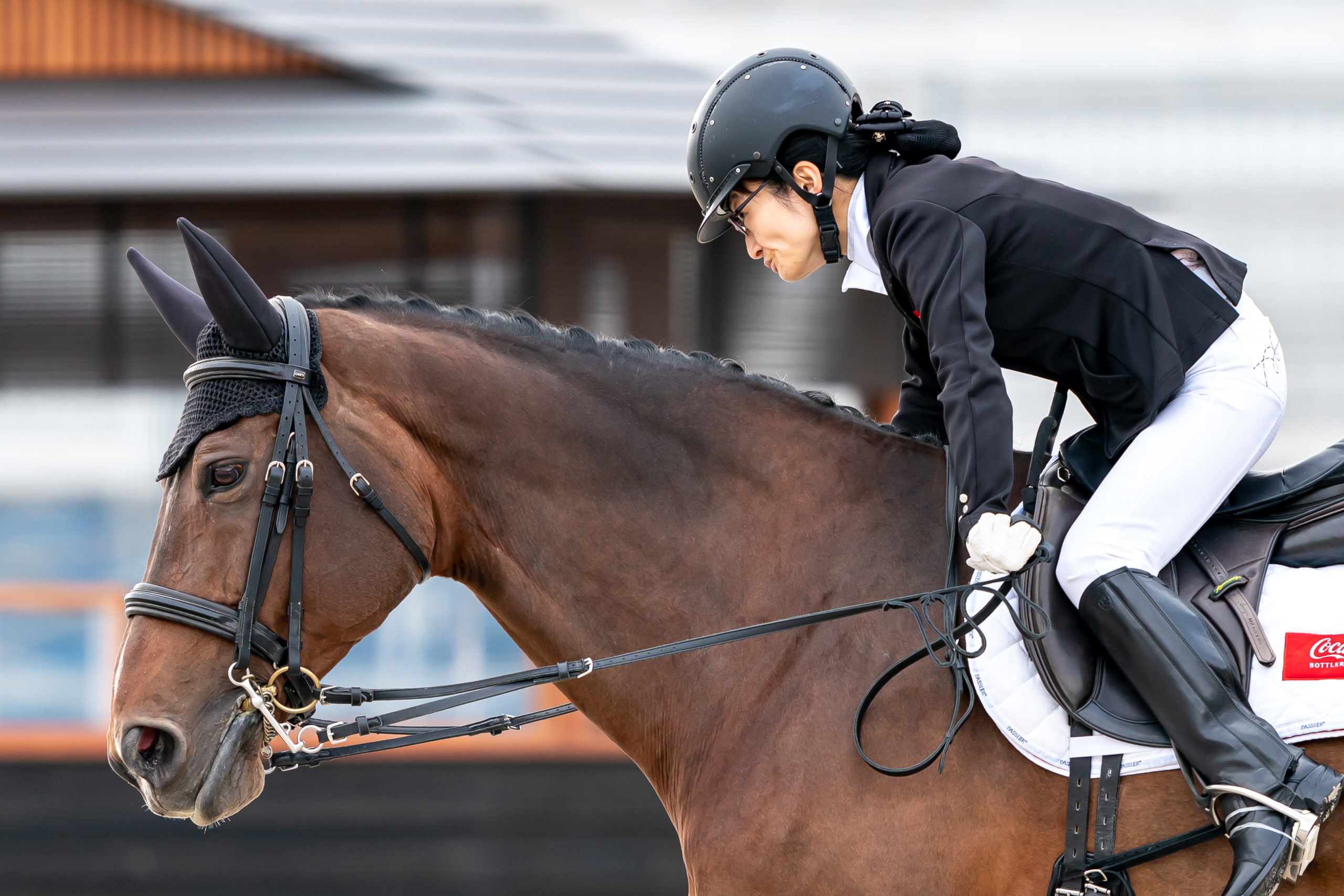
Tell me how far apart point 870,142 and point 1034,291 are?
47 centimetres

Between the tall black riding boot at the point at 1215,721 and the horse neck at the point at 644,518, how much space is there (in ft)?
1.29

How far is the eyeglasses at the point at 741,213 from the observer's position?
7.67 ft

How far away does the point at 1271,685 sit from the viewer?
6.57ft

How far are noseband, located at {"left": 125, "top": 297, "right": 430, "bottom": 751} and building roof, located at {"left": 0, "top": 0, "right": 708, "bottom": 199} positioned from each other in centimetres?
356

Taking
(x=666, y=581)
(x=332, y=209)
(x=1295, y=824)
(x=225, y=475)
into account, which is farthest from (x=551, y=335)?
(x=332, y=209)

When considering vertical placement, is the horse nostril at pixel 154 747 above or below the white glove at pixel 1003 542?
below

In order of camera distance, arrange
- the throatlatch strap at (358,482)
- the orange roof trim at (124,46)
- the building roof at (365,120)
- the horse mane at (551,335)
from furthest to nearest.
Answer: the orange roof trim at (124,46) → the building roof at (365,120) → the horse mane at (551,335) → the throatlatch strap at (358,482)

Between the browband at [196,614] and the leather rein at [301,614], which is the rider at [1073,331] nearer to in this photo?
the leather rein at [301,614]

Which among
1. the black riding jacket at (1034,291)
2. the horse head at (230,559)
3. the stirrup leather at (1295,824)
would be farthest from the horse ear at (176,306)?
the stirrup leather at (1295,824)

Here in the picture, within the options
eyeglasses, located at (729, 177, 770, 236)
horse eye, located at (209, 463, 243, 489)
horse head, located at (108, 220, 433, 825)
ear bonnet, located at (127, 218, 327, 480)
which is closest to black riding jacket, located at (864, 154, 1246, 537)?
eyeglasses, located at (729, 177, 770, 236)

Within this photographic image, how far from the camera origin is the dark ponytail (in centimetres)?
229

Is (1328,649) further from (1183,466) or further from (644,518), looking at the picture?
(644,518)

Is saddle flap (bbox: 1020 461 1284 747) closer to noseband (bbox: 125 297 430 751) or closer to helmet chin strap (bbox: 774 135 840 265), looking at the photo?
helmet chin strap (bbox: 774 135 840 265)

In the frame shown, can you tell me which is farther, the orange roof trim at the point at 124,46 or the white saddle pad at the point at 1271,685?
the orange roof trim at the point at 124,46
